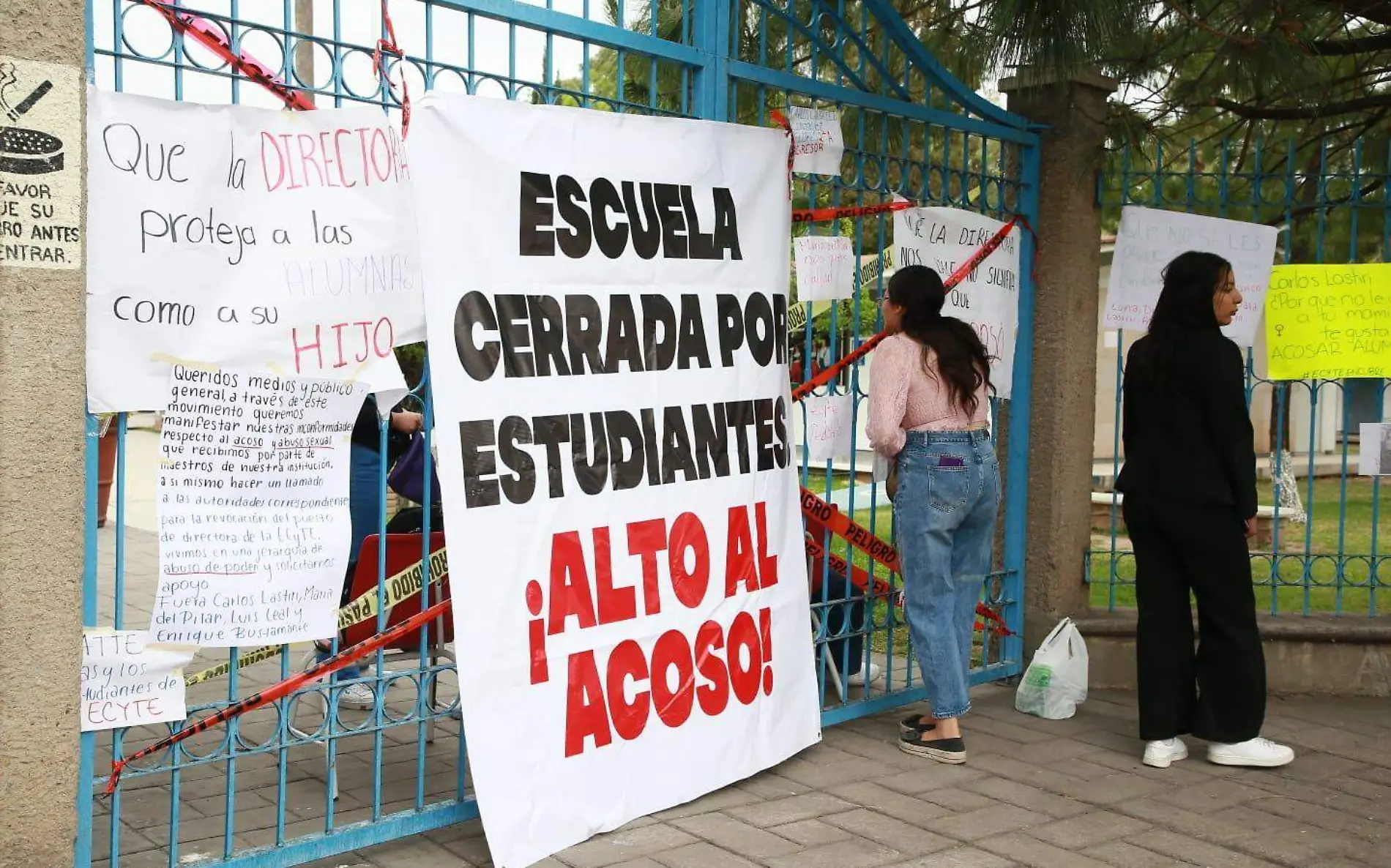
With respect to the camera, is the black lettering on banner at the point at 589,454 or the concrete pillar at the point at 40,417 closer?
the concrete pillar at the point at 40,417

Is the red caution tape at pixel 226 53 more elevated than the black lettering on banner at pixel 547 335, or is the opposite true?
the red caution tape at pixel 226 53

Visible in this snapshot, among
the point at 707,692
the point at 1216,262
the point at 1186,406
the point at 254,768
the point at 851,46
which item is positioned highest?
the point at 851,46

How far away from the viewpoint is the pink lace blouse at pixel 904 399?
5.14m

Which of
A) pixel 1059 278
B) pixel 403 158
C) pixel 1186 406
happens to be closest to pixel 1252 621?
pixel 1186 406

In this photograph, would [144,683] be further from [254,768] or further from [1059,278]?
[1059,278]

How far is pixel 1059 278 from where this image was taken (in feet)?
21.5

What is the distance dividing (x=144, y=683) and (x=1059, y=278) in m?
4.47

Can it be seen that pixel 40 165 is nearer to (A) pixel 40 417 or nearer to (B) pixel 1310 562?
(A) pixel 40 417

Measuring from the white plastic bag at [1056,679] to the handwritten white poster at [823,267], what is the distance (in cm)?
186

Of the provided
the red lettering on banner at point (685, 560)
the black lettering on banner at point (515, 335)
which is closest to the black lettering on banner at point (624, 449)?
the red lettering on banner at point (685, 560)

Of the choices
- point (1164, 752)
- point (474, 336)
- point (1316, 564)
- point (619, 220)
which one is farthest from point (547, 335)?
point (1316, 564)

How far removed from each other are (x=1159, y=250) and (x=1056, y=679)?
6.67 feet

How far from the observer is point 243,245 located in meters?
3.64

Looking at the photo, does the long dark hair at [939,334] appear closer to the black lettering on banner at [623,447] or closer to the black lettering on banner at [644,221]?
the black lettering on banner at [623,447]
